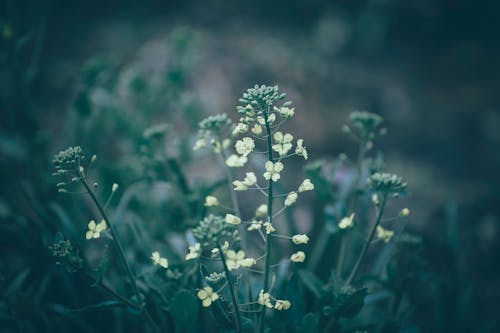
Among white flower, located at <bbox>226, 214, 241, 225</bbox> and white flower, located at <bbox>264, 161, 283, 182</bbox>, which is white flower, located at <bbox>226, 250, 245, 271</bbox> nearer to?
white flower, located at <bbox>226, 214, 241, 225</bbox>

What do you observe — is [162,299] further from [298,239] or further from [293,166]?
[293,166]

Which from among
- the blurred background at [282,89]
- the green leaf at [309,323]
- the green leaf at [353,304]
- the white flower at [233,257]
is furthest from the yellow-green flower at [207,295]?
the blurred background at [282,89]

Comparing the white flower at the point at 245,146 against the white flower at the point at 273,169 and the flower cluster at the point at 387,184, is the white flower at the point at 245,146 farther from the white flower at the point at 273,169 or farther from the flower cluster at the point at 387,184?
the flower cluster at the point at 387,184

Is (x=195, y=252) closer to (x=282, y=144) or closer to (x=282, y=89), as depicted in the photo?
(x=282, y=144)

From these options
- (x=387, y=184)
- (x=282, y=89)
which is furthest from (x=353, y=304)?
(x=282, y=89)

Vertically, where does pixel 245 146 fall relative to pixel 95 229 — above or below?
above

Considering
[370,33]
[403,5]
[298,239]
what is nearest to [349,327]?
[298,239]

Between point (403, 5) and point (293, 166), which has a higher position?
point (403, 5)
